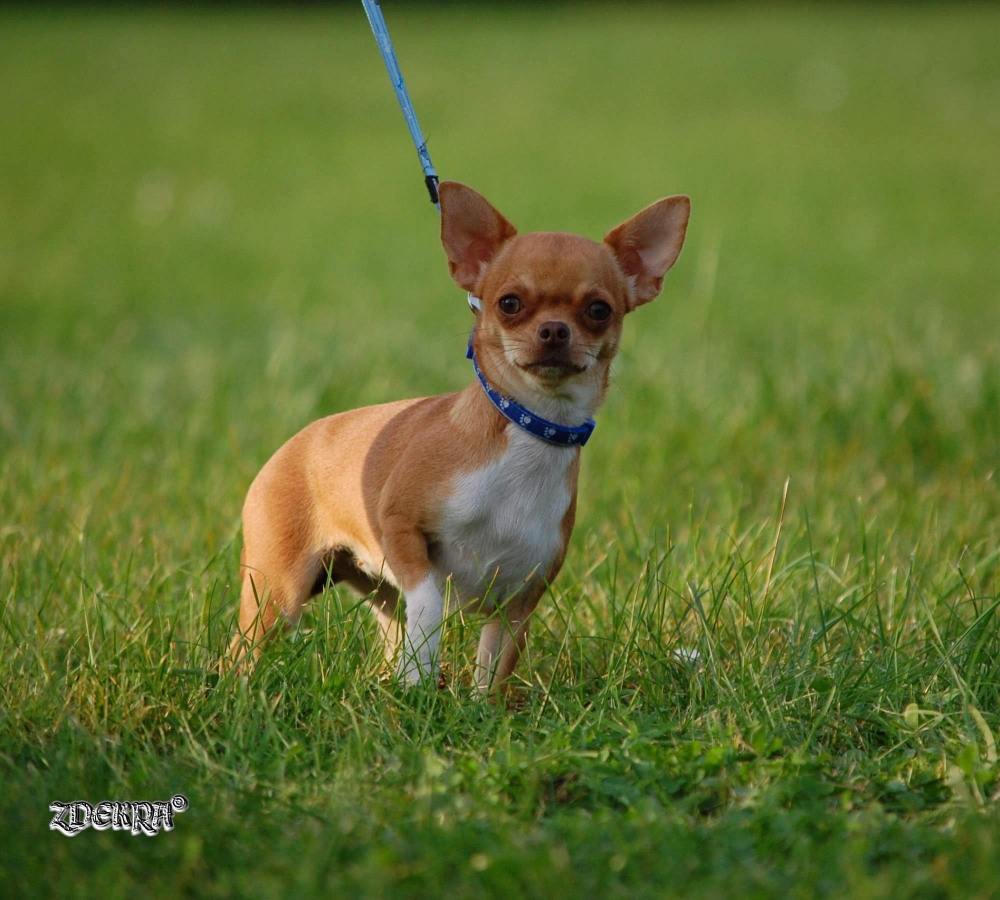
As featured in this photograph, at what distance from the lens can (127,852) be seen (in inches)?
87.8

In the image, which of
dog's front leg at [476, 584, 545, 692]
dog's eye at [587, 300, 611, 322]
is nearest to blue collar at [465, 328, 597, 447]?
dog's eye at [587, 300, 611, 322]

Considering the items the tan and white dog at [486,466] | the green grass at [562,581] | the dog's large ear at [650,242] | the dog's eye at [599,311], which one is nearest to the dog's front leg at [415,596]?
the tan and white dog at [486,466]

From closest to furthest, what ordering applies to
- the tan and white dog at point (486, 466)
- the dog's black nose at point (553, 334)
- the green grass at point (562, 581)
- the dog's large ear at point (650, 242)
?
the green grass at point (562, 581) → the dog's black nose at point (553, 334) → the tan and white dog at point (486, 466) → the dog's large ear at point (650, 242)

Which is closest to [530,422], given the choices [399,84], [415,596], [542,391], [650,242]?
[542,391]

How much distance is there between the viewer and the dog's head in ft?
9.56

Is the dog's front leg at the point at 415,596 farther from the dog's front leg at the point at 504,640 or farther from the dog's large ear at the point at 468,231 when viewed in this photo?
the dog's large ear at the point at 468,231

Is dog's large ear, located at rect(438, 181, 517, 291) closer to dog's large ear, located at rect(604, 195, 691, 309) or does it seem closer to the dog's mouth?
dog's large ear, located at rect(604, 195, 691, 309)

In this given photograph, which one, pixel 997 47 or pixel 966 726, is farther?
pixel 997 47

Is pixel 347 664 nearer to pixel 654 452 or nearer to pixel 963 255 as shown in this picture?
pixel 654 452

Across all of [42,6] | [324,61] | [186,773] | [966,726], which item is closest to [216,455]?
[186,773]

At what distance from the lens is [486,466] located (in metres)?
2.96

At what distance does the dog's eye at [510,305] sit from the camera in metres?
2.98

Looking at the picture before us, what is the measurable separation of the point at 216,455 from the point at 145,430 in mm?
669

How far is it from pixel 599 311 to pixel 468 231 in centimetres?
45
